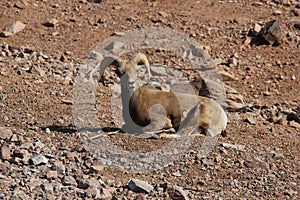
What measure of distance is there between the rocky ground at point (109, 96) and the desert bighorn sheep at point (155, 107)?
404mm

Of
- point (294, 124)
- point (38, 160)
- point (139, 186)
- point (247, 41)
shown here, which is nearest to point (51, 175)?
point (38, 160)

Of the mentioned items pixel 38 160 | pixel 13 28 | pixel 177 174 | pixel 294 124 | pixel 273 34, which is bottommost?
pixel 294 124

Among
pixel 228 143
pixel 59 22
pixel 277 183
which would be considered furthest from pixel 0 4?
pixel 277 183

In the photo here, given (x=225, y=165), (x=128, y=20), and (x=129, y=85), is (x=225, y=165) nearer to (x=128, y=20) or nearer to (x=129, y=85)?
(x=129, y=85)

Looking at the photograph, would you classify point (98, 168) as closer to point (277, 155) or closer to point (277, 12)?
point (277, 155)

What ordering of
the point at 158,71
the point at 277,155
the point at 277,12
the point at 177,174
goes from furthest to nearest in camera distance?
the point at 277,12 → the point at 158,71 → the point at 277,155 → the point at 177,174

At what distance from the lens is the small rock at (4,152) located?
11.3m

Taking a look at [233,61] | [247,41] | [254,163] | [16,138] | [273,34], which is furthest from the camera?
[247,41]

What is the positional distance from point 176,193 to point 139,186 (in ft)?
1.67

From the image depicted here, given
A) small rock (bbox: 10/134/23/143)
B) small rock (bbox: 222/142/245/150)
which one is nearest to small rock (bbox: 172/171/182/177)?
small rock (bbox: 222/142/245/150)

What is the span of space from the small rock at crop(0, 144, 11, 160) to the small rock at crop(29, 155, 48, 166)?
0.34 meters

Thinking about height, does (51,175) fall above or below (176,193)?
Answer: above

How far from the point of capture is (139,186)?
10898 millimetres

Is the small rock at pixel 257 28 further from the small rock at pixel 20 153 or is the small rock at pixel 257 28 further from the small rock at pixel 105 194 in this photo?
the small rock at pixel 105 194
